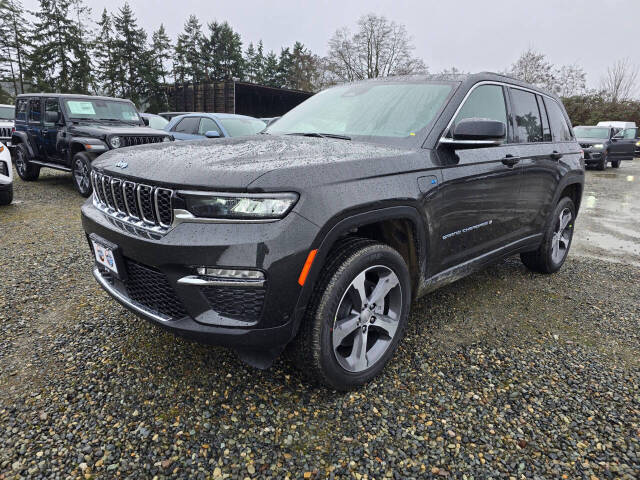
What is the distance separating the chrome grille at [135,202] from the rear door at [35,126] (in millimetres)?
7421

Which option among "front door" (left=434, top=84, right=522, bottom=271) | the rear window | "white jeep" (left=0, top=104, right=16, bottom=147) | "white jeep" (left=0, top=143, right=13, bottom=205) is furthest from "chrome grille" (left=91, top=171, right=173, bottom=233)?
"white jeep" (left=0, top=104, right=16, bottom=147)

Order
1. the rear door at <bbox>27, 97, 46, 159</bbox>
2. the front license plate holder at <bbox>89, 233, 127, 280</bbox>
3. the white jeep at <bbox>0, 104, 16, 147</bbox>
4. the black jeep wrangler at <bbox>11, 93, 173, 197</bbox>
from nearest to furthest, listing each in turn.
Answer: the front license plate holder at <bbox>89, 233, 127, 280</bbox>, the black jeep wrangler at <bbox>11, 93, 173, 197</bbox>, the rear door at <bbox>27, 97, 46, 159</bbox>, the white jeep at <bbox>0, 104, 16, 147</bbox>

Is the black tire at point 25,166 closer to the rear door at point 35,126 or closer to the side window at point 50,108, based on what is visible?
the rear door at point 35,126

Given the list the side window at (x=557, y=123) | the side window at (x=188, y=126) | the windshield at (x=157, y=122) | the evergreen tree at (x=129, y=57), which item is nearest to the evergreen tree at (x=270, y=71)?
the evergreen tree at (x=129, y=57)

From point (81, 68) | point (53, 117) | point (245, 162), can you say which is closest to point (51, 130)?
point (53, 117)

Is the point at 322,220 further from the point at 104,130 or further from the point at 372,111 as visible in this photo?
the point at 104,130

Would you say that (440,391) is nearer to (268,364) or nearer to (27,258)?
(268,364)

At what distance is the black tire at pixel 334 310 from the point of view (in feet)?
6.28

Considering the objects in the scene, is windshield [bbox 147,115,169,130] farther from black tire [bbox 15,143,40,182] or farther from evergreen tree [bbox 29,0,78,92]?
evergreen tree [bbox 29,0,78,92]

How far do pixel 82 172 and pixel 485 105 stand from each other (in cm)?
682

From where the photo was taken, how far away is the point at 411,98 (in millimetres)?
2738

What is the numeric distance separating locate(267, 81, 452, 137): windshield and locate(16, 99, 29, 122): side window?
8130 mm

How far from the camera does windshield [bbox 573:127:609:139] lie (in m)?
17.0

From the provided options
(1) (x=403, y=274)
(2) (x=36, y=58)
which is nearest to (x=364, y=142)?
(1) (x=403, y=274)
